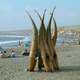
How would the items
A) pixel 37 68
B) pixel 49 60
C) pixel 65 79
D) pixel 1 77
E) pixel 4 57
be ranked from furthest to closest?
pixel 4 57 → pixel 37 68 → pixel 49 60 → pixel 1 77 → pixel 65 79

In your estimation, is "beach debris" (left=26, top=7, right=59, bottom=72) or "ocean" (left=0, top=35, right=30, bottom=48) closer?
"beach debris" (left=26, top=7, right=59, bottom=72)

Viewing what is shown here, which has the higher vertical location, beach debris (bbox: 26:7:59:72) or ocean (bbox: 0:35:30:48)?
ocean (bbox: 0:35:30:48)

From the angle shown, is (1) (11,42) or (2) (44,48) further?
(1) (11,42)

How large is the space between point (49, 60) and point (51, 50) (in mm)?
509

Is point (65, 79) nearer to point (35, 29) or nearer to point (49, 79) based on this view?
point (49, 79)

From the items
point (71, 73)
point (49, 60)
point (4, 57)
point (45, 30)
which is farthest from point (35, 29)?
point (4, 57)

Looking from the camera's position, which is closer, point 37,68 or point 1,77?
point 1,77

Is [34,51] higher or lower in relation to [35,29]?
lower

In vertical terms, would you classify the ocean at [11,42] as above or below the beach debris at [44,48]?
above

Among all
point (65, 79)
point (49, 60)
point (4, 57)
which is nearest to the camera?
point (65, 79)

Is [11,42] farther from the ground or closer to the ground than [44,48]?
farther from the ground

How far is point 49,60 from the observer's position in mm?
15672

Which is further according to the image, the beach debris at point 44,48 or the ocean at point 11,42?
the ocean at point 11,42

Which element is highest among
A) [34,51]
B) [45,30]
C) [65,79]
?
[45,30]
